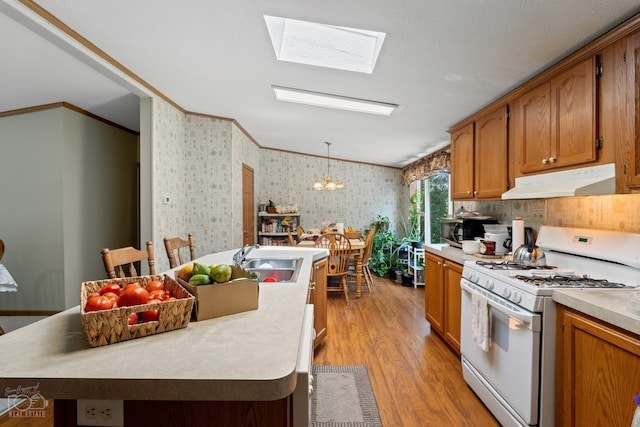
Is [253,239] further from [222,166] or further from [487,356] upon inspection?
[487,356]

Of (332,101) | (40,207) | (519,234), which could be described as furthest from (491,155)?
(40,207)

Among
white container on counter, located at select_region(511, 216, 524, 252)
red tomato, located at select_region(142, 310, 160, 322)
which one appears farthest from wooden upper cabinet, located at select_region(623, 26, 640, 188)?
red tomato, located at select_region(142, 310, 160, 322)

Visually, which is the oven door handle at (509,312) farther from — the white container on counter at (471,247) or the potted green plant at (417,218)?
the potted green plant at (417,218)

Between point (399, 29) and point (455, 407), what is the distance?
225 cm

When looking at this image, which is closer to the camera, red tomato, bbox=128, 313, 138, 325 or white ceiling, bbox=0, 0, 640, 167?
red tomato, bbox=128, 313, 138, 325

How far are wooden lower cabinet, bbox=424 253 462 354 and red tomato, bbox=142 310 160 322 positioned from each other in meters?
2.18

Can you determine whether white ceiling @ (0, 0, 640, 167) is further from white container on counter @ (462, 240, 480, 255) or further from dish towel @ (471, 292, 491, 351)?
dish towel @ (471, 292, 491, 351)

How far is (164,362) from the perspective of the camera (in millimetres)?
760

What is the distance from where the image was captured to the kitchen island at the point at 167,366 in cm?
70

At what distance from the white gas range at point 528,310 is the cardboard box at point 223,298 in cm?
134

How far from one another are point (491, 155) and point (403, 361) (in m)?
1.82

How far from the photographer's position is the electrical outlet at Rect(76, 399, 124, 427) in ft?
2.46

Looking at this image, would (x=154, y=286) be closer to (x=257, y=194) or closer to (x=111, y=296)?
(x=111, y=296)

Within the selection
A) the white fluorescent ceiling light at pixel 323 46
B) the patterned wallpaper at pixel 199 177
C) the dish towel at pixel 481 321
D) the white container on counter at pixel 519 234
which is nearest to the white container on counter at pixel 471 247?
the white container on counter at pixel 519 234
